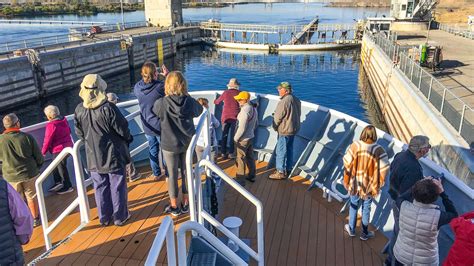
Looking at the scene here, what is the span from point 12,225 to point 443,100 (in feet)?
40.6

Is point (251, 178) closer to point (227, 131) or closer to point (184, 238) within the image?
point (227, 131)

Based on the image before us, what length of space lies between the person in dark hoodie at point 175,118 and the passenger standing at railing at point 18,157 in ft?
6.51

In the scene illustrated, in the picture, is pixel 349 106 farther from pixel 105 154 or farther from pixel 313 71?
pixel 105 154

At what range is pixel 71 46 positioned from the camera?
108 ft

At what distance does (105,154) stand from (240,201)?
9.03 ft

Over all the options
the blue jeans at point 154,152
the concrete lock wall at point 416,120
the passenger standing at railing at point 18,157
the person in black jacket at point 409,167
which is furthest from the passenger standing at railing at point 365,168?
the passenger standing at railing at point 18,157

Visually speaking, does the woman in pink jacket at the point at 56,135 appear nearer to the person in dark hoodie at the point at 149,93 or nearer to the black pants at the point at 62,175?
the black pants at the point at 62,175

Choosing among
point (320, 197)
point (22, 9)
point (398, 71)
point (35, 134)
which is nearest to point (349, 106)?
point (398, 71)

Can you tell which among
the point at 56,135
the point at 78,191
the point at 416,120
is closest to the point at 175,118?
the point at 78,191

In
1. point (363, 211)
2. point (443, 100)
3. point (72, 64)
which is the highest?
point (443, 100)

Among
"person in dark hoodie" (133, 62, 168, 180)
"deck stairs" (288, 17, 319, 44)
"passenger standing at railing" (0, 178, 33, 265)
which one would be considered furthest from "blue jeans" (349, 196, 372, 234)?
"deck stairs" (288, 17, 319, 44)

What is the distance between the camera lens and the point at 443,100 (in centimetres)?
1175

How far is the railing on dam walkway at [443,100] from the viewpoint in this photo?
378 inches

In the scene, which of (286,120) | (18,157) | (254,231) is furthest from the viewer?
(286,120)
